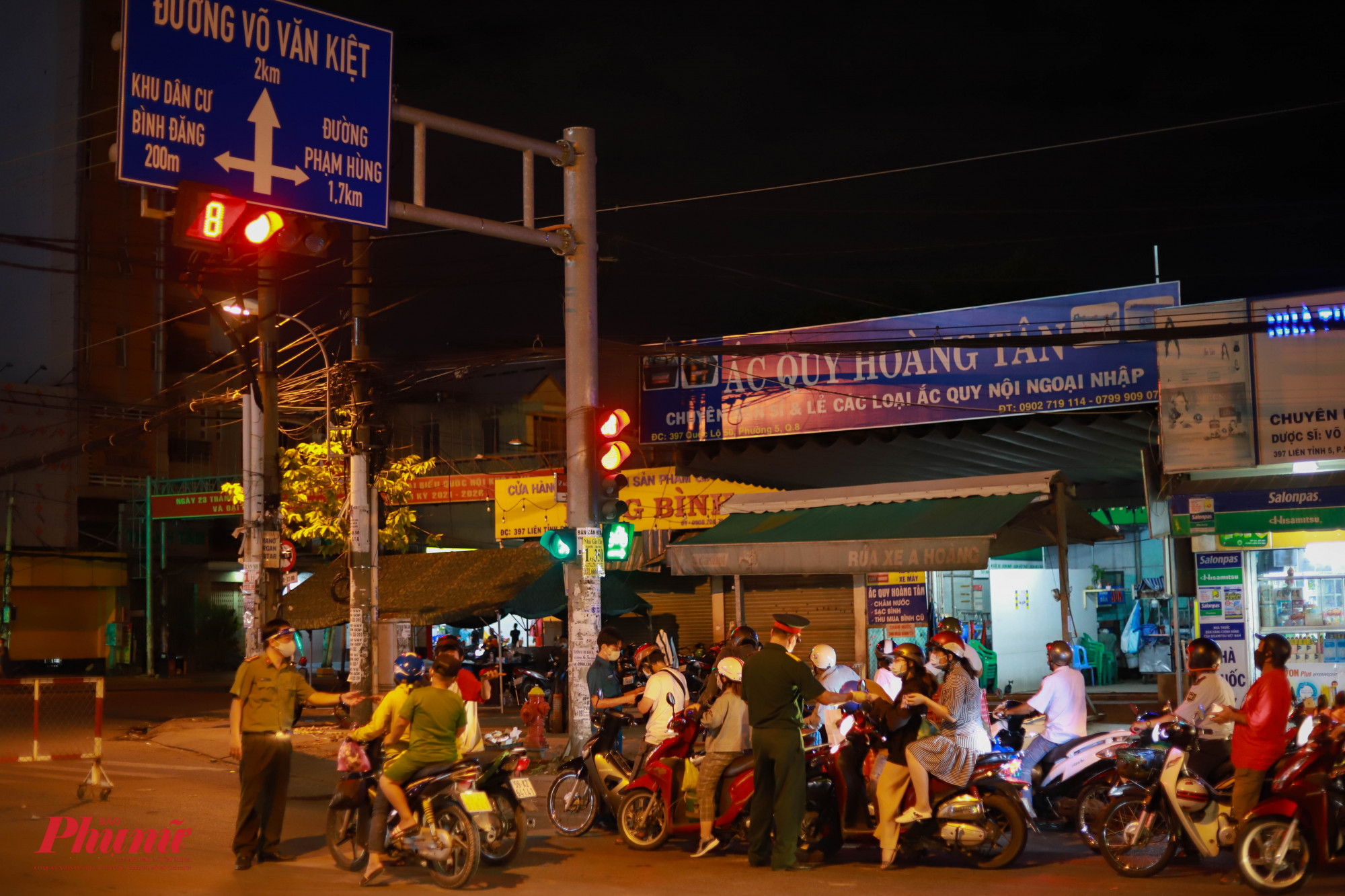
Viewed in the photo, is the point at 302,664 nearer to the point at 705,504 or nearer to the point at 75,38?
the point at 705,504

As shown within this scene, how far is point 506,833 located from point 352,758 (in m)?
Answer: 1.32

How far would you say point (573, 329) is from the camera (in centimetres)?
1409

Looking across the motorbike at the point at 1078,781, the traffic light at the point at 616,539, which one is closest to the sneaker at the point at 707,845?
the motorbike at the point at 1078,781

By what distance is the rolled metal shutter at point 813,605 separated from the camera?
20.4 meters

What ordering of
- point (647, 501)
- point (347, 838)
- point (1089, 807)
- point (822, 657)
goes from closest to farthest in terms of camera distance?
1. point (347, 838)
2. point (1089, 807)
3. point (822, 657)
4. point (647, 501)

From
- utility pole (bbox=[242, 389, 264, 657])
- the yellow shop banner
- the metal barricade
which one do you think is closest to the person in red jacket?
the metal barricade

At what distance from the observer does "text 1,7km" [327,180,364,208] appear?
10.6 metres

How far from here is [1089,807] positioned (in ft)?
32.8

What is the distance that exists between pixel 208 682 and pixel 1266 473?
1271 inches

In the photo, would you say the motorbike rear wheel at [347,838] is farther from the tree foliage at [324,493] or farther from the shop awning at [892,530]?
the tree foliage at [324,493]

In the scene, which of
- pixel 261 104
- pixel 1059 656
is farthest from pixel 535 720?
pixel 261 104

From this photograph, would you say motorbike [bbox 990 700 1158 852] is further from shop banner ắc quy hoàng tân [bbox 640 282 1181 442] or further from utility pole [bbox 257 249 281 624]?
utility pole [bbox 257 249 281 624]

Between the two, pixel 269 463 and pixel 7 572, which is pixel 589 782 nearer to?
pixel 269 463

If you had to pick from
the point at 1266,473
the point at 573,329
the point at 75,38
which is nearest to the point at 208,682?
the point at 75,38
